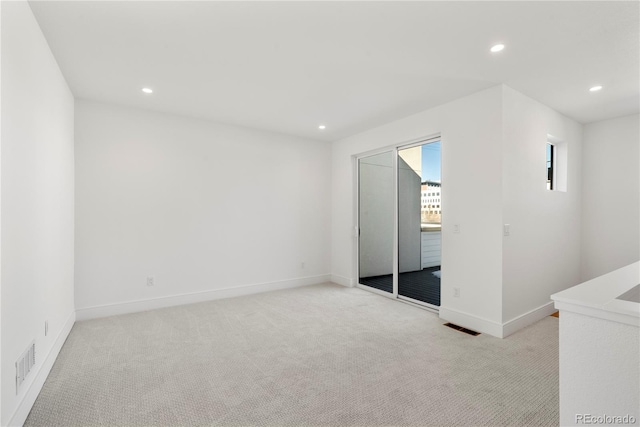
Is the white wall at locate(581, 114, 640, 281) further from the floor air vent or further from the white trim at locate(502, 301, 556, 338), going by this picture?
the floor air vent

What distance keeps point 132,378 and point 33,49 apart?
95.6 inches

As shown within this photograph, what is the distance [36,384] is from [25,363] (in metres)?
0.26

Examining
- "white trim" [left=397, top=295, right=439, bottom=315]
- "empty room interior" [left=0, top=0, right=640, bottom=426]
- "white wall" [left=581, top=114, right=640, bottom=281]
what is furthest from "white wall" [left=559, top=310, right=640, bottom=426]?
"white wall" [left=581, top=114, right=640, bottom=281]

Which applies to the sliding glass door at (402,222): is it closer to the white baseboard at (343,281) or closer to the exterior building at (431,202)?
the exterior building at (431,202)

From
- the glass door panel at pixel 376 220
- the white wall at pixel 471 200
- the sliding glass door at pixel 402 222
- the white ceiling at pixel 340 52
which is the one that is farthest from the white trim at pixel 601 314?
the glass door panel at pixel 376 220

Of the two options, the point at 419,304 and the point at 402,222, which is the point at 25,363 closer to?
the point at 419,304

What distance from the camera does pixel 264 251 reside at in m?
4.86

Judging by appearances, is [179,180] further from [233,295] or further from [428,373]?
[428,373]

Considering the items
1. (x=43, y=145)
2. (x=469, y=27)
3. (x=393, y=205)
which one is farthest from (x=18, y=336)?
(x=393, y=205)

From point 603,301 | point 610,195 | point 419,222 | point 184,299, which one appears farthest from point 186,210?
point 610,195

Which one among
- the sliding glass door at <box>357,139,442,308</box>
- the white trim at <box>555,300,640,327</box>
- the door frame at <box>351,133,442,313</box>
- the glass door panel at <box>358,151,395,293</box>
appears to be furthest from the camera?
the glass door panel at <box>358,151,395,293</box>

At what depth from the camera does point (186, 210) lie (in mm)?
4195

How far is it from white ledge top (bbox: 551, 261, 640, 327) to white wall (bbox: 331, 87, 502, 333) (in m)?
1.68

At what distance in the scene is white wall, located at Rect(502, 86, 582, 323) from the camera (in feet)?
10.4
